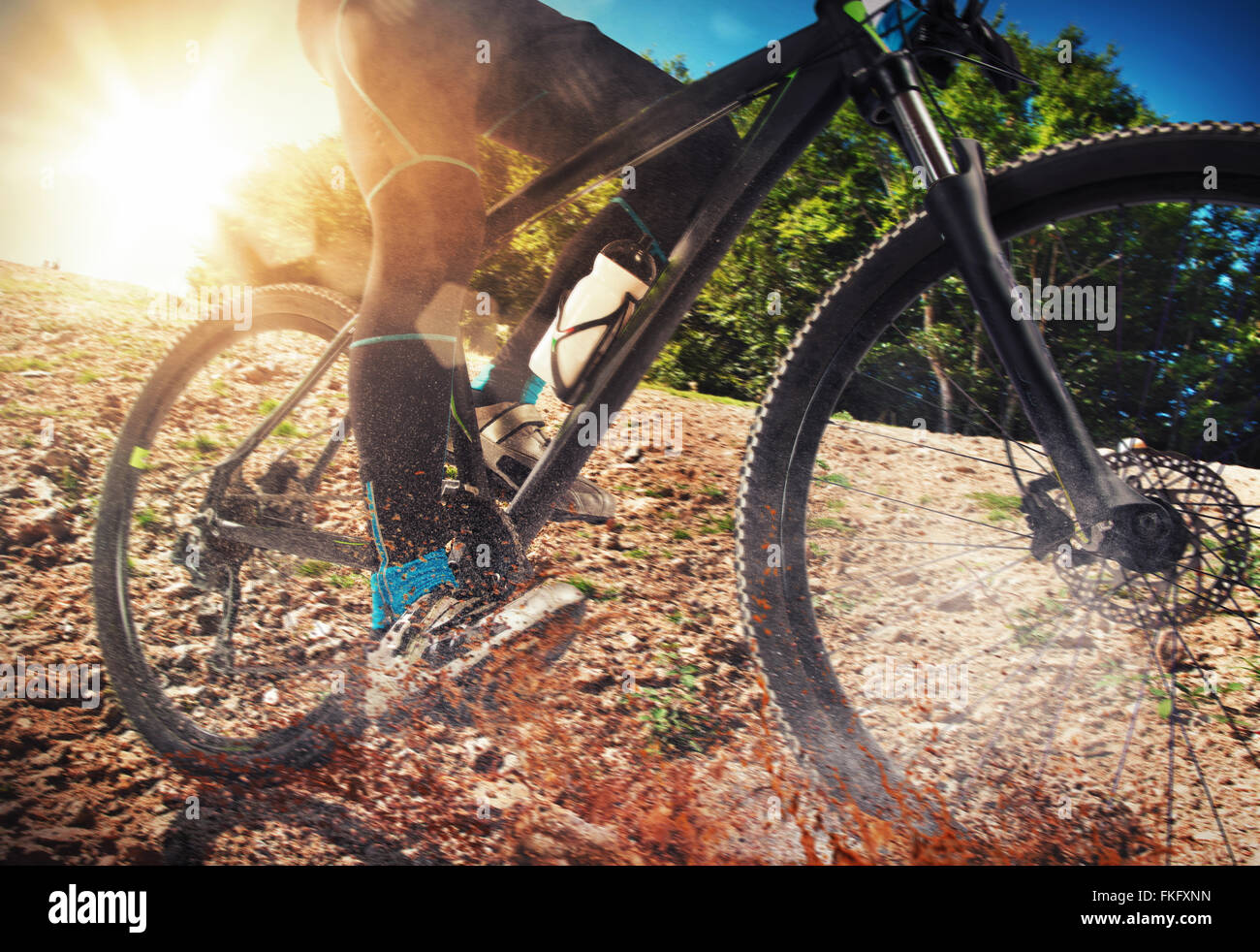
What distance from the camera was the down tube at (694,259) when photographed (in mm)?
1338

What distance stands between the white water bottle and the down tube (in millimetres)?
42

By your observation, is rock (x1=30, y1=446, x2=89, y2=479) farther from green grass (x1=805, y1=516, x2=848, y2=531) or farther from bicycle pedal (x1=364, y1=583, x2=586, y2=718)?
green grass (x1=805, y1=516, x2=848, y2=531)

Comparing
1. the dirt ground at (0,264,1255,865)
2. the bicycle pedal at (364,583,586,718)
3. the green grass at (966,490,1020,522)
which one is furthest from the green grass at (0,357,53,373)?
the green grass at (966,490,1020,522)

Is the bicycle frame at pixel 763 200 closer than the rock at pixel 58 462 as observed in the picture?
Yes

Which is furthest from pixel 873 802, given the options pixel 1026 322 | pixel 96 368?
pixel 96 368

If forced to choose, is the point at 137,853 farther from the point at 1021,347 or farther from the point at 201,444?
the point at 1021,347

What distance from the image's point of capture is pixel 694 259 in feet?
4.58

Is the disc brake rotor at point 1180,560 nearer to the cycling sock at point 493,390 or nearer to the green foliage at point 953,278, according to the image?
the green foliage at point 953,278

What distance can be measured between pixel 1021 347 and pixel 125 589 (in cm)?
241

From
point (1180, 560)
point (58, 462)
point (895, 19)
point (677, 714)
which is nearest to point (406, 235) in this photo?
point (895, 19)

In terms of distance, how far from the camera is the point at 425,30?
131cm

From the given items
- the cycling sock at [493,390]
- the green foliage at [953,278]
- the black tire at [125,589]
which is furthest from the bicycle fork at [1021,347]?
the black tire at [125,589]

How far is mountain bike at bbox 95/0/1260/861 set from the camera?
46.7 inches

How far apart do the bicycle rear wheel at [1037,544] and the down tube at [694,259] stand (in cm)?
28
